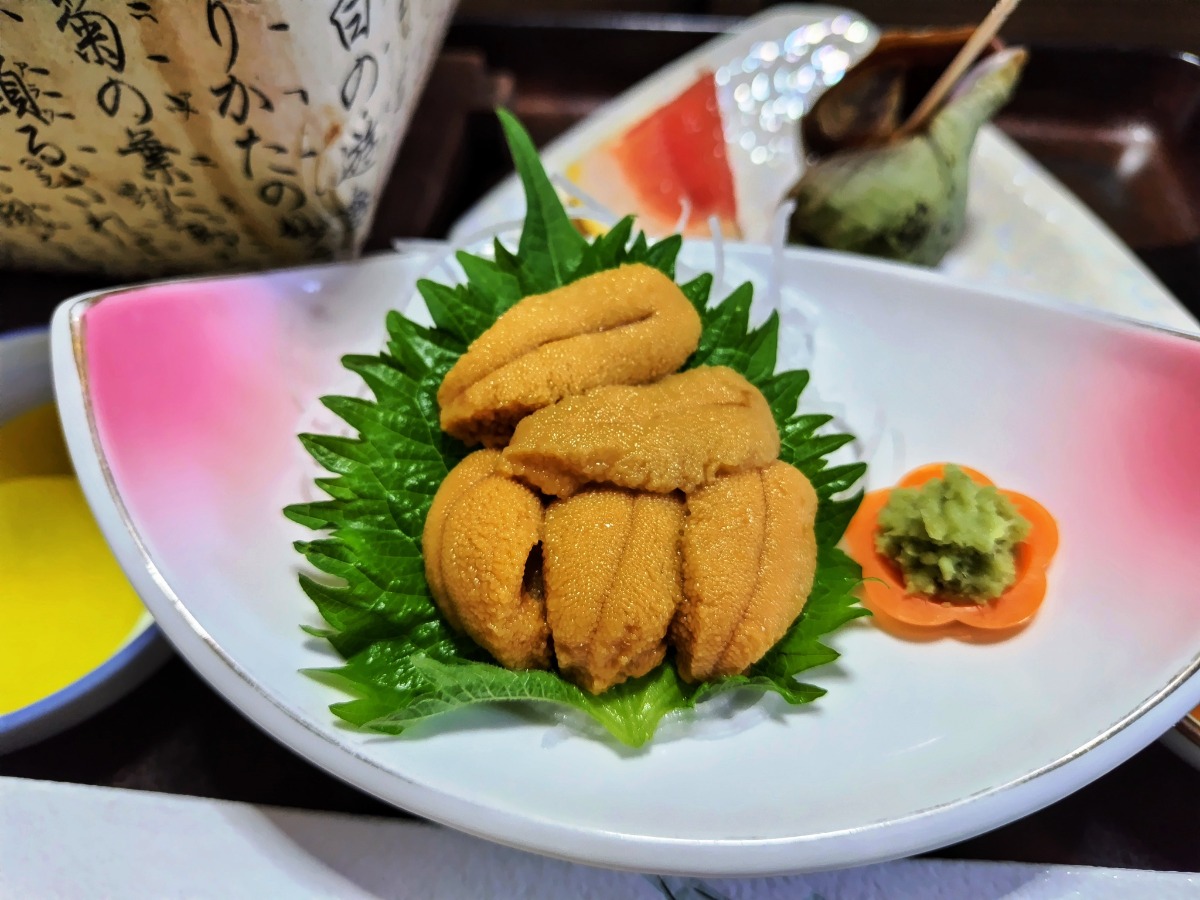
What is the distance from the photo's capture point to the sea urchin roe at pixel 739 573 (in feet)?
3.64

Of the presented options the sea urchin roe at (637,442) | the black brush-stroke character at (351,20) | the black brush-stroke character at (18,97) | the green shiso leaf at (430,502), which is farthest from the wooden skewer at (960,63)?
the black brush-stroke character at (18,97)

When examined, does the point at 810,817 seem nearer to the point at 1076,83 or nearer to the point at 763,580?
the point at 763,580

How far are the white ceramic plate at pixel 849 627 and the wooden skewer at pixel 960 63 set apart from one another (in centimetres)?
51

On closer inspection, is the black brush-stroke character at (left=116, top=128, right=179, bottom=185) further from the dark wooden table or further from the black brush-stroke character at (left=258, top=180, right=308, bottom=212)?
the dark wooden table

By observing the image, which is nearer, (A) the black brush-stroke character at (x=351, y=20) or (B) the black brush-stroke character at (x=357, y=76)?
(A) the black brush-stroke character at (x=351, y=20)

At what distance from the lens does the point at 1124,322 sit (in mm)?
1463

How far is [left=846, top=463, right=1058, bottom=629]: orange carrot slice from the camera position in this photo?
1267 millimetres

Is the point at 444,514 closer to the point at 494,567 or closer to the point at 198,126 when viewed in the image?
the point at 494,567

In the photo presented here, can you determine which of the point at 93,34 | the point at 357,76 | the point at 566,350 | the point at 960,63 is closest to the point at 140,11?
the point at 93,34

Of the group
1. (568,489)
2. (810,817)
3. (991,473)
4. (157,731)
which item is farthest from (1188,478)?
(157,731)

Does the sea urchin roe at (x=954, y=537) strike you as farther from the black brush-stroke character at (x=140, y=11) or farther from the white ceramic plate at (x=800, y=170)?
the black brush-stroke character at (x=140, y=11)

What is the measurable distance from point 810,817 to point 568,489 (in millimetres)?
551

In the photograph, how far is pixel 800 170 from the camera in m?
2.38

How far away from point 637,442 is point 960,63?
4.18 feet
